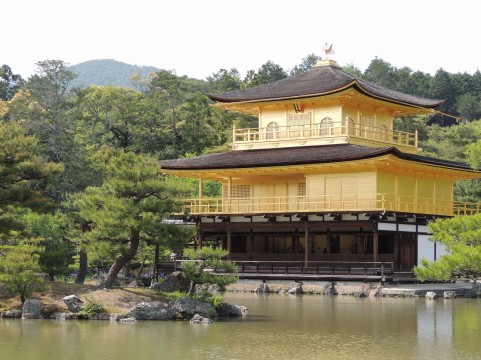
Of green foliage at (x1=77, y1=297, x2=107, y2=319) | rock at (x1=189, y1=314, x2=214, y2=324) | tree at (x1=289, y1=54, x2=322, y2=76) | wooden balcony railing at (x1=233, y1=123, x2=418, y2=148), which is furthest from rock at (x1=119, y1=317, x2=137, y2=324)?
tree at (x1=289, y1=54, x2=322, y2=76)

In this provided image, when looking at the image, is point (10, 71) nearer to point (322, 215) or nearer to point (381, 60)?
point (381, 60)

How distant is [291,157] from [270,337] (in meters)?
23.2

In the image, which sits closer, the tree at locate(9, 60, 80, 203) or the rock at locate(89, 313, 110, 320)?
the rock at locate(89, 313, 110, 320)

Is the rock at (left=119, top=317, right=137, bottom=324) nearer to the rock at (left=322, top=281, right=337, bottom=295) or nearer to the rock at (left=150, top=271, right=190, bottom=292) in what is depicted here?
the rock at (left=150, top=271, right=190, bottom=292)

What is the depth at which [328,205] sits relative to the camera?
4506cm

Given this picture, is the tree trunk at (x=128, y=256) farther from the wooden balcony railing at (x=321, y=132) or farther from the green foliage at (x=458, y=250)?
the wooden balcony railing at (x=321, y=132)

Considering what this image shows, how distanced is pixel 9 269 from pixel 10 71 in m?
85.6

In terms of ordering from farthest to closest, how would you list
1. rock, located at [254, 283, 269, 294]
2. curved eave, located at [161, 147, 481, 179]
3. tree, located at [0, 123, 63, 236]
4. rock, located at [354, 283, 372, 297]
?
1. rock, located at [254, 283, 269, 294]
2. curved eave, located at [161, 147, 481, 179]
3. rock, located at [354, 283, 372, 297]
4. tree, located at [0, 123, 63, 236]

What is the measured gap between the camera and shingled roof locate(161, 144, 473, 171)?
1720 inches

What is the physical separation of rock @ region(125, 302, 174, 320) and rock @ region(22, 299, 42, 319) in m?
2.55

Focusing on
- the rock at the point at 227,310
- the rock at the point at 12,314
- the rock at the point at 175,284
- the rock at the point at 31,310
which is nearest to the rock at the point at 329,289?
the rock at the point at 175,284

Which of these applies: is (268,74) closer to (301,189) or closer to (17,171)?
(301,189)

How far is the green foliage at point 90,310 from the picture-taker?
90.4 feet

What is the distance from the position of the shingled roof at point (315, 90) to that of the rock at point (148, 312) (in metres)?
21.6
